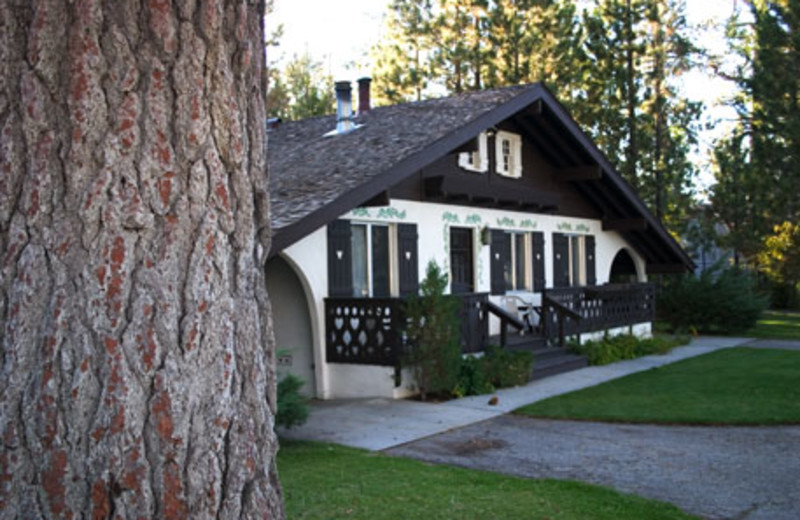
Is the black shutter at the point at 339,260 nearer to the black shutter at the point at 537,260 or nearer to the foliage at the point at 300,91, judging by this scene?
the black shutter at the point at 537,260

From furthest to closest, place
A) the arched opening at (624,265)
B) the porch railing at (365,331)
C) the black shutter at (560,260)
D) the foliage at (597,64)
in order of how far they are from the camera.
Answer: the foliage at (597,64) < the arched opening at (624,265) < the black shutter at (560,260) < the porch railing at (365,331)

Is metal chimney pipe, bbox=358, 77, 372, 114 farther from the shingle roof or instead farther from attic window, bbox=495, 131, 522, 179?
attic window, bbox=495, 131, 522, 179

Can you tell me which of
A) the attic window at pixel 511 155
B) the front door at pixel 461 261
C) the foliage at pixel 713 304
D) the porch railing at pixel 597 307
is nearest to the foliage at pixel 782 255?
the foliage at pixel 713 304

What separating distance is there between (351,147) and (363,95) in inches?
142

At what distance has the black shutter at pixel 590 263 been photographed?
20.0 m

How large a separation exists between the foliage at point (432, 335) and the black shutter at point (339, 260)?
52.9 inches

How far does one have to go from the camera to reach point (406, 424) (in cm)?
1008

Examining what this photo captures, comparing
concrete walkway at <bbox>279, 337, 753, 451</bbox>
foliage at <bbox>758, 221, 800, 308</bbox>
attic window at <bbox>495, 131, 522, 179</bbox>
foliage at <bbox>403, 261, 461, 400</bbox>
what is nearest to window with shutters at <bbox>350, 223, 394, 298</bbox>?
foliage at <bbox>403, 261, 461, 400</bbox>

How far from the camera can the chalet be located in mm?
12016

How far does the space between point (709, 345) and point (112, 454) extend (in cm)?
1866

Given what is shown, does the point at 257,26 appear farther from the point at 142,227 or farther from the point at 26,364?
the point at 26,364

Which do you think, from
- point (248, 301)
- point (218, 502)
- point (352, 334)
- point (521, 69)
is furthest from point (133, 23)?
point (521, 69)

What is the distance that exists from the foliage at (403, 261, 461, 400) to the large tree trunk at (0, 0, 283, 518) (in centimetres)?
869

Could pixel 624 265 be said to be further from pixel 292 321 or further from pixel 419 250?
pixel 292 321
